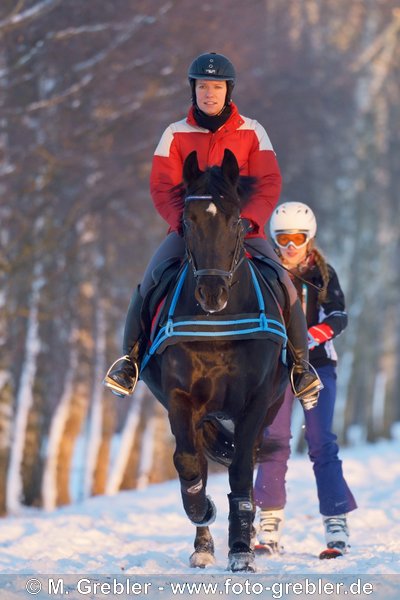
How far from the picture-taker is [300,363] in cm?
925

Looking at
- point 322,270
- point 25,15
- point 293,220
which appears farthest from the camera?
point 25,15

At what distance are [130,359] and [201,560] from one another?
1.48m

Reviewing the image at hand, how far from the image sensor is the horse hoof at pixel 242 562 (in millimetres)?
8453

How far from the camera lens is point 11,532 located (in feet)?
40.8

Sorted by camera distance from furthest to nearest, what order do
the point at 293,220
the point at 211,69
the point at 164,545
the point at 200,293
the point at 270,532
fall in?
the point at 164,545, the point at 293,220, the point at 270,532, the point at 211,69, the point at 200,293

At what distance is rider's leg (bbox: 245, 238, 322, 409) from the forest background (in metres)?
7.76

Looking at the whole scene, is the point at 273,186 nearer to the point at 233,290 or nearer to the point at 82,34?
the point at 233,290

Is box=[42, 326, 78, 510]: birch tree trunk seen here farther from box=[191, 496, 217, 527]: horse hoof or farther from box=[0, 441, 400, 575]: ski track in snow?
box=[191, 496, 217, 527]: horse hoof

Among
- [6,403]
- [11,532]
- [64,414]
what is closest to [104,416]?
[64,414]

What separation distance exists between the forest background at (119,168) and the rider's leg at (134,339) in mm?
7574

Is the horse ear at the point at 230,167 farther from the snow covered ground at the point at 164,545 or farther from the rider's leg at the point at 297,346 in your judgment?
the snow covered ground at the point at 164,545

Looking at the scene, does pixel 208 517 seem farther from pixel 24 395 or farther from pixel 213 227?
pixel 24 395

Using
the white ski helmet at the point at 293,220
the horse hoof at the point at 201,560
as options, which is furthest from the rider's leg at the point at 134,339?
the white ski helmet at the point at 293,220

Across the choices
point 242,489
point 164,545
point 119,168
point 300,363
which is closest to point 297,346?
point 300,363
